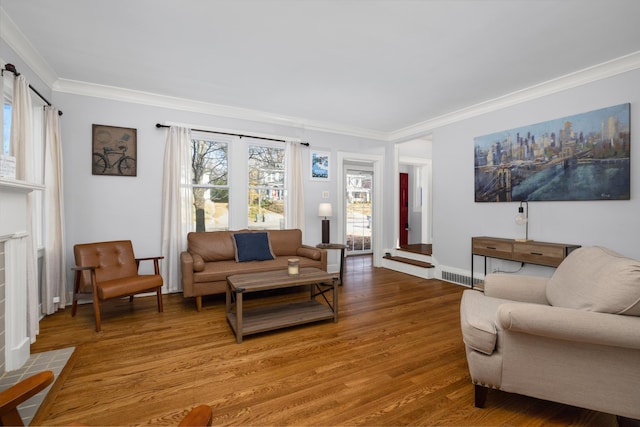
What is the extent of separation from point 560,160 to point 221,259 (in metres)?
4.51

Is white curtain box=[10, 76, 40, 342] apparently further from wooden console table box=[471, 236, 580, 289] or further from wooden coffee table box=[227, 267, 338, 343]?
wooden console table box=[471, 236, 580, 289]

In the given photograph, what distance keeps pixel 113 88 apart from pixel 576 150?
5.70 m

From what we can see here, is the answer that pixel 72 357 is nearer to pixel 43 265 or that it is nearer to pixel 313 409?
pixel 43 265

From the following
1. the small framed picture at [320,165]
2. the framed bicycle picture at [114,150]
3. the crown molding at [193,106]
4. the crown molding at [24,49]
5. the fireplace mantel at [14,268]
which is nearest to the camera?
the fireplace mantel at [14,268]

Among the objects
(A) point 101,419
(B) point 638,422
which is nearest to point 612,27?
(B) point 638,422

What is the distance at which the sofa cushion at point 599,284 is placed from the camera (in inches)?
57.7

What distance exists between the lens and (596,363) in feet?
5.02

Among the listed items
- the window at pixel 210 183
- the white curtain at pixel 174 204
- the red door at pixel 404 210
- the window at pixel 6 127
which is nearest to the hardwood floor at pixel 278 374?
the white curtain at pixel 174 204

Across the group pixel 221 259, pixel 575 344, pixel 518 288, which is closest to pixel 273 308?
pixel 221 259

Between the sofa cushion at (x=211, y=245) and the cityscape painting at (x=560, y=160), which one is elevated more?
the cityscape painting at (x=560, y=160)

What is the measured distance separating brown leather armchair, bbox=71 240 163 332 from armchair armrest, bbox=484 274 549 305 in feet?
10.9

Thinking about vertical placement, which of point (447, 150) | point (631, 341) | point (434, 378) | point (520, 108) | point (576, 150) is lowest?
point (434, 378)

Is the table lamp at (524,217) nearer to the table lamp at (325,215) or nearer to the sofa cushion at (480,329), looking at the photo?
the sofa cushion at (480,329)

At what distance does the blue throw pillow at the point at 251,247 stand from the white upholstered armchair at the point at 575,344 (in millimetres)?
2890
